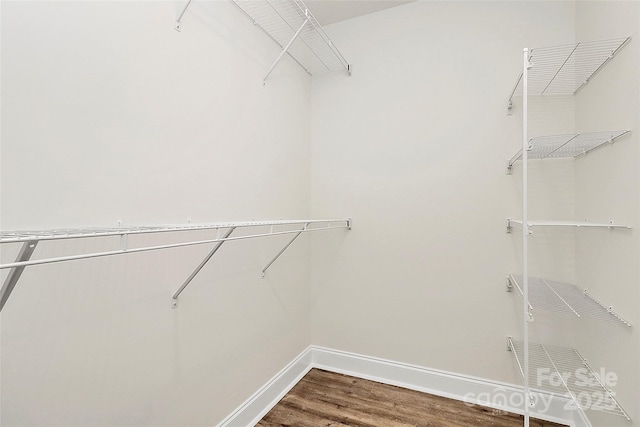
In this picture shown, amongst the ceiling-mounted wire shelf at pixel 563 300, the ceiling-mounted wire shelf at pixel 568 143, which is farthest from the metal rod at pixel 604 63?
the ceiling-mounted wire shelf at pixel 563 300

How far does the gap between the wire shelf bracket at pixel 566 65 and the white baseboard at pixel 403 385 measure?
1.73 m

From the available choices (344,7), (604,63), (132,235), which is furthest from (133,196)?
(604,63)

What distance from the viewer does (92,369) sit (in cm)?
95

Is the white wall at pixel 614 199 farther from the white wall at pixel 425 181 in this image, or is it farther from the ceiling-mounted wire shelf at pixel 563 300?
the white wall at pixel 425 181

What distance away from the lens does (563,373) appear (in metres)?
1.65

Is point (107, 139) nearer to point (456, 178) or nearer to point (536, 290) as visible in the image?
point (456, 178)

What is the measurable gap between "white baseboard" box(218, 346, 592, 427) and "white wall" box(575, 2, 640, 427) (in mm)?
331

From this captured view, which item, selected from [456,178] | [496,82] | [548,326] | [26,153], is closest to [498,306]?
[548,326]

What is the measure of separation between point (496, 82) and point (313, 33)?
1.25 m

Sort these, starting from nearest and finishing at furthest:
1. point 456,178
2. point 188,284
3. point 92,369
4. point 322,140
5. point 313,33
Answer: point 92,369 < point 188,284 < point 456,178 < point 313,33 < point 322,140

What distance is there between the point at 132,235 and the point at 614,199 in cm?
198

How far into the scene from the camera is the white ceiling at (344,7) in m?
2.04

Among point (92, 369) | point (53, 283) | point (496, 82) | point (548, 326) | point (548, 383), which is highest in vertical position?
point (496, 82)

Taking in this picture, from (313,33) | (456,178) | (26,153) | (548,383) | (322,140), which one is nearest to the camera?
(26,153)
